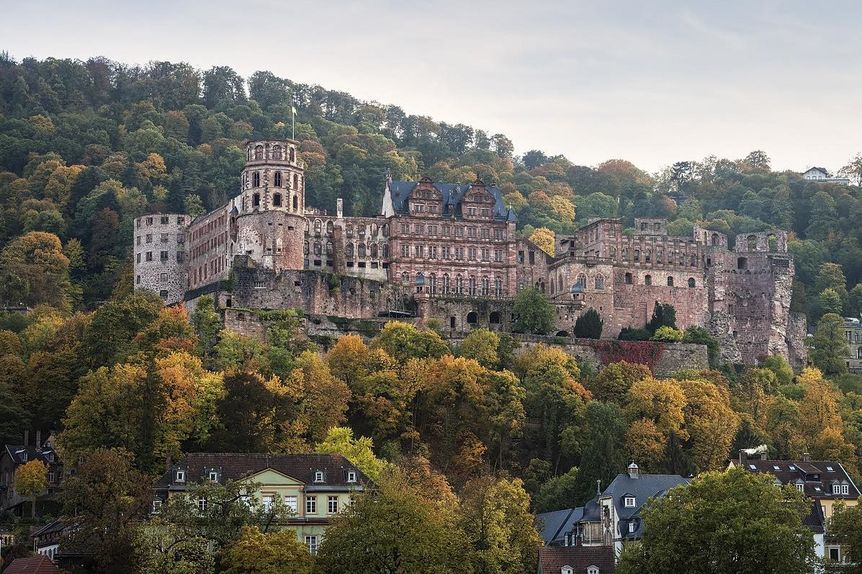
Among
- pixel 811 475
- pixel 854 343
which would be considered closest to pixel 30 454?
pixel 811 475

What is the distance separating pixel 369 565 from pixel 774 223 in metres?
115

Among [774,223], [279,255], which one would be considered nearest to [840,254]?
[774,223]

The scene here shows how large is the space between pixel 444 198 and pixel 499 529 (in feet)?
173

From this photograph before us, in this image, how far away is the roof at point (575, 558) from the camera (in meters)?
81.3

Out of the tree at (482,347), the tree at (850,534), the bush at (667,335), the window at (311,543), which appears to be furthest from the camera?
the bush at (667,335)

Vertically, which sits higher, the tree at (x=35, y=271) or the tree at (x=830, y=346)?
the tree at (x=35, y=271)

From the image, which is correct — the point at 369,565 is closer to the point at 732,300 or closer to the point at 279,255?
the point at 279,255

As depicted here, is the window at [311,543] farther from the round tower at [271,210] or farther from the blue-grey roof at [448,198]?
the blue-grey roof at [448,198]

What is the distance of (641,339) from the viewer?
12675 centimetres

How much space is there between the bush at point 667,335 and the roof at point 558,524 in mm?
35755

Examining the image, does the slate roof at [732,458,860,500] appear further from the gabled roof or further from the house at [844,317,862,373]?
the house at [844,317,862,373]

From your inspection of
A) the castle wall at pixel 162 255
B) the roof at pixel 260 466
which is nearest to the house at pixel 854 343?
the castle wall at pixel 162 255

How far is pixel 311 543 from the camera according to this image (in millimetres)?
78875

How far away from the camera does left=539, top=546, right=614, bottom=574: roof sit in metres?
81.3
